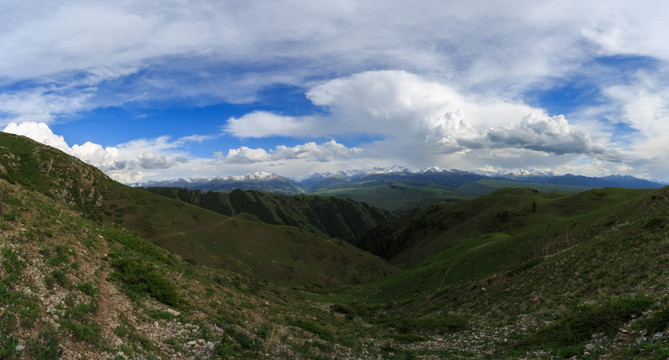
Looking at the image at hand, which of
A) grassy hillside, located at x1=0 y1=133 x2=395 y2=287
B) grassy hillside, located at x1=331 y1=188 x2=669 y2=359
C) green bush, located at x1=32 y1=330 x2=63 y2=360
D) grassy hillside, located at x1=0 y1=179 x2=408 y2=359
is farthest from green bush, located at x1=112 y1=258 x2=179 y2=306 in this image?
grassy hillside, located at x1=0 y1=133 x2=395 y2=287

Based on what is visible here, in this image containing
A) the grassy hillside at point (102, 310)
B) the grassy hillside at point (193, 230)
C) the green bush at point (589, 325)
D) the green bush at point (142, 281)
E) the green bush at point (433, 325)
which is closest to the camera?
the grassy hillside at point (102, 310)

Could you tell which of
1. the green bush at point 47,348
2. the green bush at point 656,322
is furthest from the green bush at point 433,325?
the green bush at point 47,348

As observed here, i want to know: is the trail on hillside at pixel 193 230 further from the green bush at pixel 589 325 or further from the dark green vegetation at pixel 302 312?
the green bush at pixel 589 325

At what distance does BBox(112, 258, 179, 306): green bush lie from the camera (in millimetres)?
17766

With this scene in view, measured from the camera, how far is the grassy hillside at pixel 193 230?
96688 mm

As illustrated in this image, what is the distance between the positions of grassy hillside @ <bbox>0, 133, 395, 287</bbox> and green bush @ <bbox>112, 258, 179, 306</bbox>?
75.8m

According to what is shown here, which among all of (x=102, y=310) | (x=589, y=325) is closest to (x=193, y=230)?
(x=102, y=310)

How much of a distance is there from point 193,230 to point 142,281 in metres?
102

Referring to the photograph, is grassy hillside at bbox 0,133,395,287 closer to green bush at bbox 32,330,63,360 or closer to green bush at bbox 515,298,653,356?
green bush at bbox 515,298,653,356

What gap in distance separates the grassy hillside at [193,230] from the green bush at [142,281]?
75763mm

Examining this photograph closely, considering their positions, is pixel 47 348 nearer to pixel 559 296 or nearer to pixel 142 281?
pixel 142 281

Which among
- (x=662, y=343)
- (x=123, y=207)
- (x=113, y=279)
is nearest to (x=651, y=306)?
(x=662, y=343)

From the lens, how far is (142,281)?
60.8 ft

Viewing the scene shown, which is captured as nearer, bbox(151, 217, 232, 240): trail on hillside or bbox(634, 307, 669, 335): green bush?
bbox(634, 307, 669, 335): green bush
